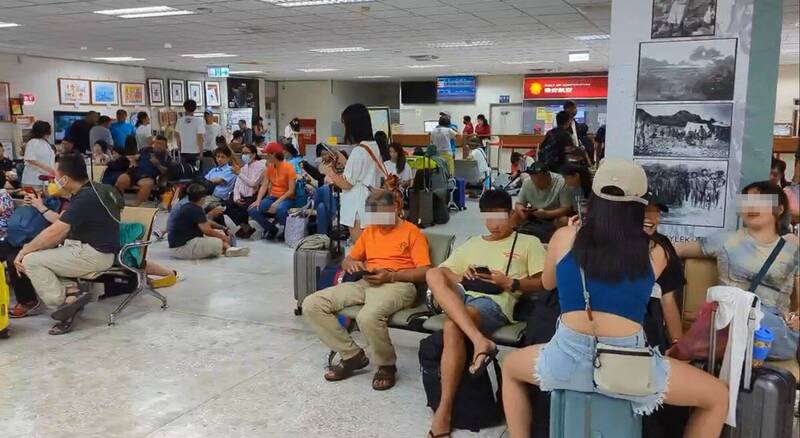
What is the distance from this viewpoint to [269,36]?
11352 mm

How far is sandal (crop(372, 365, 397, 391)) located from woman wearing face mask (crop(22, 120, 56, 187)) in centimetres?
726

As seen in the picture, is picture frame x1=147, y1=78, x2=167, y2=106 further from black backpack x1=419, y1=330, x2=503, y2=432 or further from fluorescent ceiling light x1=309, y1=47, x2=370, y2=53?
black backpack x1=419, y1=330, x2=503, y2=432

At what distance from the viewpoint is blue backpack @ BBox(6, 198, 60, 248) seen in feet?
16.8

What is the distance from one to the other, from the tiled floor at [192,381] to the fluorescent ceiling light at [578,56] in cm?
1066

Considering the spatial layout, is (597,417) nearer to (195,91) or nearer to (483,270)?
(483,270)

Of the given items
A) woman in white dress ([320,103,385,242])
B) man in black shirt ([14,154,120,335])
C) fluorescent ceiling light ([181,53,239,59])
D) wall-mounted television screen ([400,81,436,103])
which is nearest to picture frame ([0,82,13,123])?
→ fluorescent ceiling light ([181,53,239,59])

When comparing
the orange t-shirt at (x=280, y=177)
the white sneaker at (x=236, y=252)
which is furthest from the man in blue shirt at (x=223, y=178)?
the white sneaker at (x=236, y=252)

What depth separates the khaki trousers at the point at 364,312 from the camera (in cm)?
362

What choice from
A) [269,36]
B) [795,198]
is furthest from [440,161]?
[795,198]

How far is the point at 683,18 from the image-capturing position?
3395 millimetres

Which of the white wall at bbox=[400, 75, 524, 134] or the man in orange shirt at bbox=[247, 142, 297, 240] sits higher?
the white wall at bbox=[400, 75, 524, 134]

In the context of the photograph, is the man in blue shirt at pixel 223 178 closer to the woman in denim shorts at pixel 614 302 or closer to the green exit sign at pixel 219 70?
the woman in denim shorts at pixel 614 302

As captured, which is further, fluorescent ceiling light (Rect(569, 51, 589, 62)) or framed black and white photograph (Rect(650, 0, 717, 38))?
fluorescent ceiling light (Rect(569, 51, 589, 62))

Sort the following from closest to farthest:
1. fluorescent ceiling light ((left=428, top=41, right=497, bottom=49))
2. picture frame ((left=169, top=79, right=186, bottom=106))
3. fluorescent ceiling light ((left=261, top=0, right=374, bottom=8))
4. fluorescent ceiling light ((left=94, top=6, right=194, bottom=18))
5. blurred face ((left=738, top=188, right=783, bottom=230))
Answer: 1. blurred face ((left=738, top=188, right=783, bottom=230))
2. fluorescent ceiling light ((left=261, top=0, right=374, bottom=8))
3. fluorescent ceiling light ((left=94, top=6, right=194, bottom=18))
4. fluorescent ceiling light ((left=428, top=41, right=497, bottom=49))
5. picture frame ((left=169, top=79, right=186, bottom=106))
